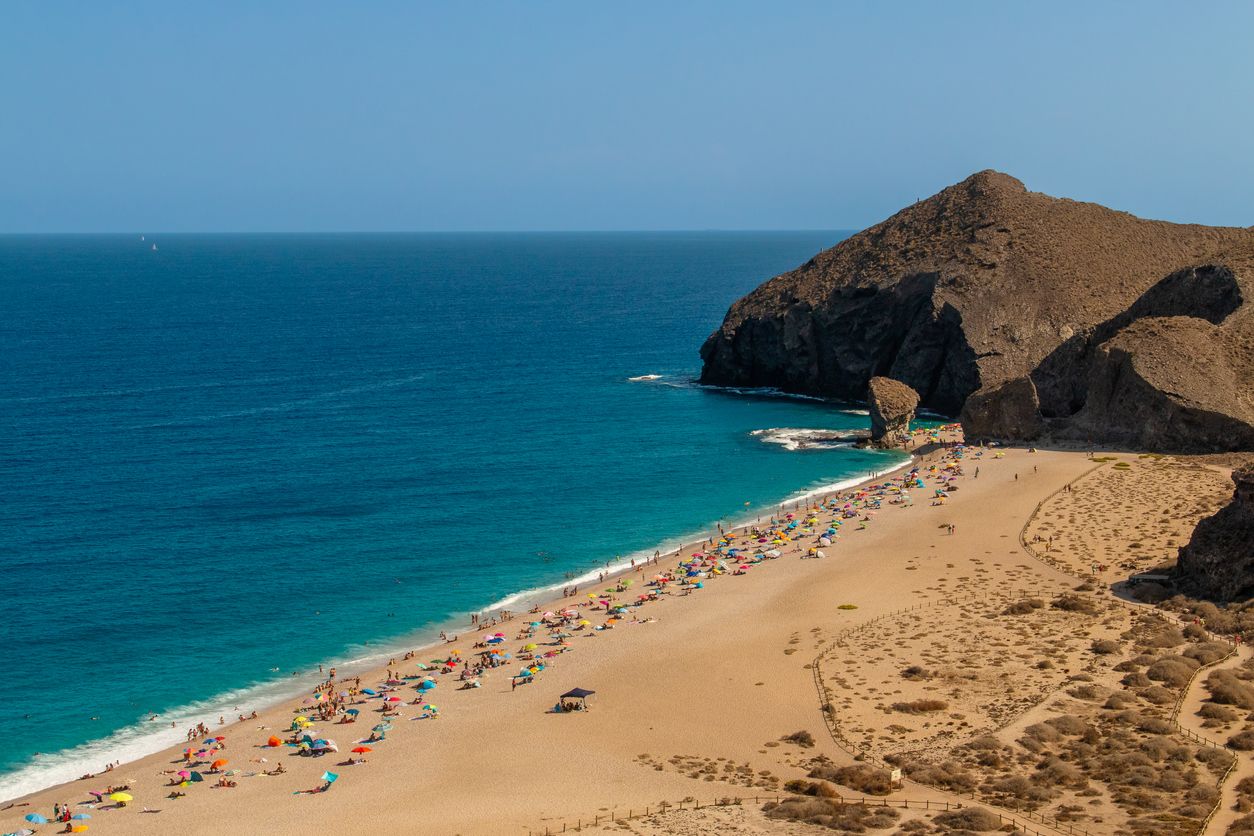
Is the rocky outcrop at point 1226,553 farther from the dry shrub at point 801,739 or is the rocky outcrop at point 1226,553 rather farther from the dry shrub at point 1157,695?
the dry shrub at point 801,739

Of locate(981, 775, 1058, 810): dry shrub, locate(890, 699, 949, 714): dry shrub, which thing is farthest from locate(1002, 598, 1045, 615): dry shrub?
locate(981, 775, 1058, 810): dry shrub

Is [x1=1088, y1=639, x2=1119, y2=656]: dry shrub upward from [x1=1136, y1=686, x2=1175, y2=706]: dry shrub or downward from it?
upward

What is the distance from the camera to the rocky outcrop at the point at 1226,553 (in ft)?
166

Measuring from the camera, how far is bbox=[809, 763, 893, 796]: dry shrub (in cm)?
3684

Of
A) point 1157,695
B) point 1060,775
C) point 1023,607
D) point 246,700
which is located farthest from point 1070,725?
point 246,700

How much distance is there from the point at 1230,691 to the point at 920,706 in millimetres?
10814

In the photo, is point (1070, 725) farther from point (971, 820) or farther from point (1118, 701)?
point (971, 820)

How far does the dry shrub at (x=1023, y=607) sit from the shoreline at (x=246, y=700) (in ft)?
66.6

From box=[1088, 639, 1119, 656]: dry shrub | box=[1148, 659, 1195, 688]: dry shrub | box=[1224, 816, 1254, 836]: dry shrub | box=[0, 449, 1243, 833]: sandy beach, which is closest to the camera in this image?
box=[1224, 816, 1254, 836]: dry shrub

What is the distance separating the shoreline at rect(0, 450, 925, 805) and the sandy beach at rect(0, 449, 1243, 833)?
1.12 m

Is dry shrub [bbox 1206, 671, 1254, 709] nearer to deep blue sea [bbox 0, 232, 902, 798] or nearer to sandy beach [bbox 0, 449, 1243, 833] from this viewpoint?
sandy beach [bbox 0, 449, 1243, 833]

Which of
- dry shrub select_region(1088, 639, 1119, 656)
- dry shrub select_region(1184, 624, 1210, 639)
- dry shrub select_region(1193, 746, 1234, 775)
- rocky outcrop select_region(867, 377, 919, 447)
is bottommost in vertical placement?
dry shrub select_region(1193, 746, 1234, 775)

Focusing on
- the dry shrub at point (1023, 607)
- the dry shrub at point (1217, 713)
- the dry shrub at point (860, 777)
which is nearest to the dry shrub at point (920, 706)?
the dry shrub at point (860, 777)

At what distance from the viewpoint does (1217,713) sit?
39.8 m
